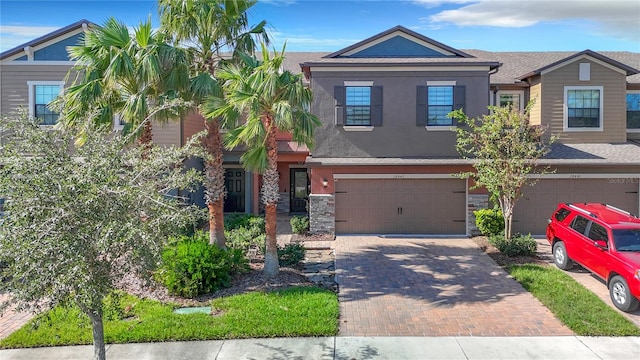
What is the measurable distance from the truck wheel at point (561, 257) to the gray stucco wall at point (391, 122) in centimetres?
566

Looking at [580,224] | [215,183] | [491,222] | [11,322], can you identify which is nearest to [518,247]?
[491,222]

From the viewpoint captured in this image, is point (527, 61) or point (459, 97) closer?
point (459, 97)

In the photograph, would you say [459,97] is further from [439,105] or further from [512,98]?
[512,98]

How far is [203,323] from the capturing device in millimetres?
8883

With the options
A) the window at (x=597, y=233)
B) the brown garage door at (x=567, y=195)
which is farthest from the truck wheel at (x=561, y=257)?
the brown garage door at (x=567, y=195)

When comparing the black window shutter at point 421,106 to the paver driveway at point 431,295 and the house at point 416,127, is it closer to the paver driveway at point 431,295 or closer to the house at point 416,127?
the house at point 416,127

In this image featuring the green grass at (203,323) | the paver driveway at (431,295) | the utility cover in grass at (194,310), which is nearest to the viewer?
the green grass at (203,323)

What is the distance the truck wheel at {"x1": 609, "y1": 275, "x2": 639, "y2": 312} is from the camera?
30.5 feet

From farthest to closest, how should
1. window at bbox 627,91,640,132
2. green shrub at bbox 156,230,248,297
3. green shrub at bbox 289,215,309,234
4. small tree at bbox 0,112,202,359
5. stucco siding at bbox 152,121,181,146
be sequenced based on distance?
window at bbox 627,91,640,132, stucco siding at bbox 152,121,181,146, green shrub at bbox 289,215,309,234, green shrub at bbox 156,230,248,297, small tree at bbox 0,112,202,359

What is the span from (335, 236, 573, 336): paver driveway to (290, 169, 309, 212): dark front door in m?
7.36

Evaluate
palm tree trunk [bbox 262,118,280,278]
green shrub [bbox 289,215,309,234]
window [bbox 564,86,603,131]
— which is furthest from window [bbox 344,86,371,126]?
window [bbox 564,86,603,131]

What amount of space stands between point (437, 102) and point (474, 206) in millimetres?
4027

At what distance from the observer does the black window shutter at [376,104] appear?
17.2 meters

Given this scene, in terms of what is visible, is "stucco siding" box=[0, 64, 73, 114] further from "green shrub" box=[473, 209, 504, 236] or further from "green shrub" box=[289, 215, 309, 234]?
"green shrub" box=[473, 209, 504, 236]
